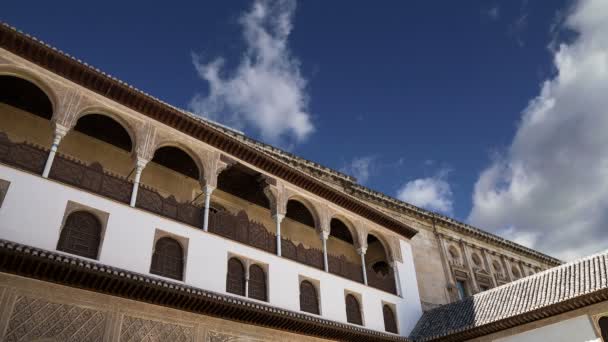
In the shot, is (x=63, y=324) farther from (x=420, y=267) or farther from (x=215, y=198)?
(x=420, y=267)

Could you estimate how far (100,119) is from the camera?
34.4ft

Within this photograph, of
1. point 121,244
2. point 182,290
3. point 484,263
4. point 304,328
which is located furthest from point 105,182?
point 484,263

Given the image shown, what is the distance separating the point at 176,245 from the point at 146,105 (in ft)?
9.30

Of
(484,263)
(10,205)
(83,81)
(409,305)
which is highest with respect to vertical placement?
(484,263)

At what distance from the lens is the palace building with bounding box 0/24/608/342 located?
7.36 metres

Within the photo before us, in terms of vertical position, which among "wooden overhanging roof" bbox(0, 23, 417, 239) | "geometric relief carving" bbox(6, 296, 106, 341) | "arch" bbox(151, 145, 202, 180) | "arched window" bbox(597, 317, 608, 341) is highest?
"arch" bbox(151, 145, 202, 180)

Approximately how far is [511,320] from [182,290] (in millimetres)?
7238

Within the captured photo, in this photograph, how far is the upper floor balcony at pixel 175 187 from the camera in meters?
8.55

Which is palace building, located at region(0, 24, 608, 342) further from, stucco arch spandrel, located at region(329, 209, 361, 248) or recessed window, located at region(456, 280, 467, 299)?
recessed window, located at region(456, 280, 467, 299)

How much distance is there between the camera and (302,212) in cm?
1378

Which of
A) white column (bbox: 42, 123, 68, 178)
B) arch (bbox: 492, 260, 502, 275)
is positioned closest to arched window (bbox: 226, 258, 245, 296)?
white column (bbox: 42, 123, 68, 178)

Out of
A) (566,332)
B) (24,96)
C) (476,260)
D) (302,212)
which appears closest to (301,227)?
(302,212)

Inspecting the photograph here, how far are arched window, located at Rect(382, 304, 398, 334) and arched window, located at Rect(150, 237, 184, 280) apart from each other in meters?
5.86

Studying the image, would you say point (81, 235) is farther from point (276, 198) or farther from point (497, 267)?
point (497, 267)
